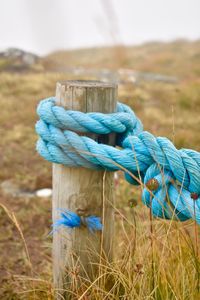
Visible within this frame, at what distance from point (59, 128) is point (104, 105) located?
179 millimetres

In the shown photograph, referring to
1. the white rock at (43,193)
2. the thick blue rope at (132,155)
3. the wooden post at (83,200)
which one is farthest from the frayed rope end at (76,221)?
the white rock at (43,193)

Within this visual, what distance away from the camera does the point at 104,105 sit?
166 cm

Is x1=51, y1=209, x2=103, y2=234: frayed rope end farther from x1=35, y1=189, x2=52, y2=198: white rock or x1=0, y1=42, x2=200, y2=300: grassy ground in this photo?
x1=35, y1=189, x2=52, y2=198: white rock

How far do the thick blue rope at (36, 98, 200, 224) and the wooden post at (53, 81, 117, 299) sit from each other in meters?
0.05

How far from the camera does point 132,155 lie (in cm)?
159

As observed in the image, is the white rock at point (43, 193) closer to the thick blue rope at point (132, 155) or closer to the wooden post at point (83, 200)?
the wooden post at point (83, 200)

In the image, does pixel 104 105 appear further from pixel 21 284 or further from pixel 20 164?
pixel 20 164

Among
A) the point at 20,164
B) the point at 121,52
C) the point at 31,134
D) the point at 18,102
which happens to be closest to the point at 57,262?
the point at 121,52

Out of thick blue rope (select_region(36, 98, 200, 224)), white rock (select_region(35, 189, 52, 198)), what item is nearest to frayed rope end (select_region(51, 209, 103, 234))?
thick blue rope (select_region(36, 98, 200, 224))

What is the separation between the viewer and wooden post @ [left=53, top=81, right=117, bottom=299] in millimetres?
1645

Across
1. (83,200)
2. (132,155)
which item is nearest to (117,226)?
(83,200)

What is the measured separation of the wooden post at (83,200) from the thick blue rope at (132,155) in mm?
53

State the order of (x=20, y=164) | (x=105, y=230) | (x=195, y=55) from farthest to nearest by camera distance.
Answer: (x=195, y=55), (x=20, y=164), (x=105, y=230)

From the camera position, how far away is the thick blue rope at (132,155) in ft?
4.89
